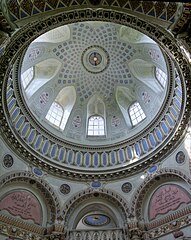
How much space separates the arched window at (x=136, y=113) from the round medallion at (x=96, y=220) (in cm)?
840

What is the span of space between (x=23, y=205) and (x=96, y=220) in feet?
25.7

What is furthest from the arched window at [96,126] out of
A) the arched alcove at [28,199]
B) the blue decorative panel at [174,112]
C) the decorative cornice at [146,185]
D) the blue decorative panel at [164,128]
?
the arched alcove at [28,199]

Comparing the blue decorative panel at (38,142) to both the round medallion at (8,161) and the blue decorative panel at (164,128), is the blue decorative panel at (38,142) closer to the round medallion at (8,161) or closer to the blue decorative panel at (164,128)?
the round medallion at (8,161)

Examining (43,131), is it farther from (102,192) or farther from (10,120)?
(102,192)

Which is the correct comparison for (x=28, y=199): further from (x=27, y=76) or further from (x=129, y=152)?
(x=27, y=76)

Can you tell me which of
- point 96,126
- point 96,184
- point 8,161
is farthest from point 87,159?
point 8,161

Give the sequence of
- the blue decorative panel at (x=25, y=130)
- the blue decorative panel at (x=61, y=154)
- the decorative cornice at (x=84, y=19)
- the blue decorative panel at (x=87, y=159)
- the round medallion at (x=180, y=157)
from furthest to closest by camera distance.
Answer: the blue decorative panel at (x=87, y=159)
the blue decorative panel at (x=61, y=154)
the blue decorative panel at (x=25, y=130)
the round medallion at (x=180, y=157)
the decorative cornice at (x=84, y=19)

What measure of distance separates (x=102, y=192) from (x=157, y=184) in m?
4.01

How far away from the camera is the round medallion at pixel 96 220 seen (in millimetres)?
22430

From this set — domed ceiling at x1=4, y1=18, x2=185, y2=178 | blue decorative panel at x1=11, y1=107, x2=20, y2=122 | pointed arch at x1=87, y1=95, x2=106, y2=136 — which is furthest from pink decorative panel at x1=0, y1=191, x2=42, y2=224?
pointed arch at x1=87, y1=95, x2=106, y2=136

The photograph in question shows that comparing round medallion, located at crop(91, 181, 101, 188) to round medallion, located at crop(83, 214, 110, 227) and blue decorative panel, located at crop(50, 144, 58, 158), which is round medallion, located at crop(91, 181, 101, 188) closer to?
round medallion, located at crop(83, 214, 110, 227)

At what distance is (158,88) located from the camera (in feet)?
72.7

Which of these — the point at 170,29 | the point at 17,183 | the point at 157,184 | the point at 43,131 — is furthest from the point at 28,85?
the point at 170,29

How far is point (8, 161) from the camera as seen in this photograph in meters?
17.9
